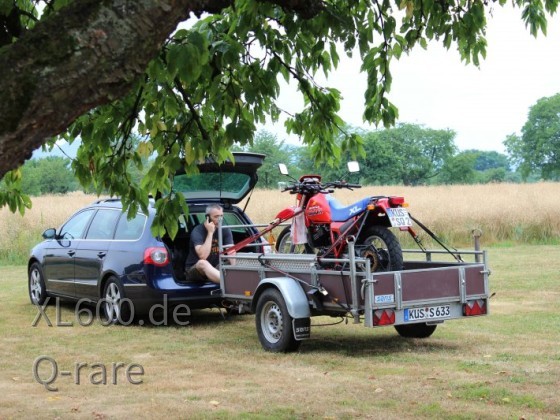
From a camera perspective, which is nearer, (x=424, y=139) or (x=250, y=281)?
(x=250, y=281)

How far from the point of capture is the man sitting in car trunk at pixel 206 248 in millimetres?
11156

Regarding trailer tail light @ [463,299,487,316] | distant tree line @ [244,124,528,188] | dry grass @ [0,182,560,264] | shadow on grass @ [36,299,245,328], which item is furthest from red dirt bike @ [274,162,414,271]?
distant tree line @ [244,124,528,188]

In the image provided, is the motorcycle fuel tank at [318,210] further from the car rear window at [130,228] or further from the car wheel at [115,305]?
the car wheel at [115,305]

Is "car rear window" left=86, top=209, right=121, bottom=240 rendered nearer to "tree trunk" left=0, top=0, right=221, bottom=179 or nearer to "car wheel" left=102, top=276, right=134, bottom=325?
"car wheel" left=102, top=276, right=134, bottom=325

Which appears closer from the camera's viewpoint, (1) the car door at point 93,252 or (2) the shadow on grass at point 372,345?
(2) the shadow on grass at point 372,345

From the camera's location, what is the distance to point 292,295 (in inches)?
367

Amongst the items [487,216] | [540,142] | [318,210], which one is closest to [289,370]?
[318,210]

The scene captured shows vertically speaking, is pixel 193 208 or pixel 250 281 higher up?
pixel 193 208

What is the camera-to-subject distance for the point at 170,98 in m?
7.11

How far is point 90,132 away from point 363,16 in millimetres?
2720

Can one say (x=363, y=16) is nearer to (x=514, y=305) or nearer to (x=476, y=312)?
(x=476, y=312)

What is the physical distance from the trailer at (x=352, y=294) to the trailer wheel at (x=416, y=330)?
0.01m

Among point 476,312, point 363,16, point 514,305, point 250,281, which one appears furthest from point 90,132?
point 514,305

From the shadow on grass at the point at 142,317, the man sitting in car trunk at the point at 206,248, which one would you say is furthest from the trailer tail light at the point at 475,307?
the shadow on grass at the point at 142,317
